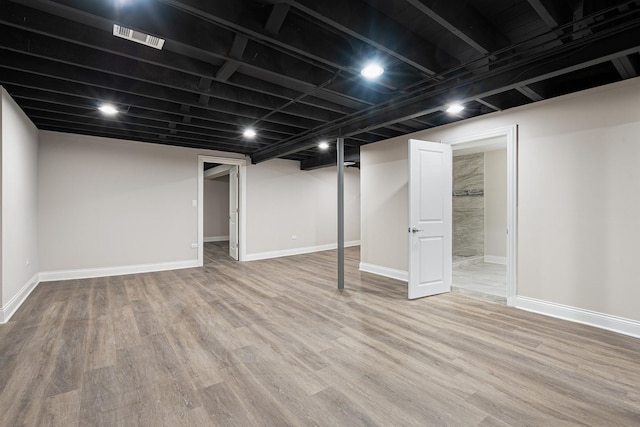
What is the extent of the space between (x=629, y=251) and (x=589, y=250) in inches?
11.3

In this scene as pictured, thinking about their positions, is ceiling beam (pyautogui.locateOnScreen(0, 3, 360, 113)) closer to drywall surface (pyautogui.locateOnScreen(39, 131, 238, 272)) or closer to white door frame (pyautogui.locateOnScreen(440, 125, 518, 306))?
white door frame (pyautogui.locateOnScreen(440, 125, 518, 306))

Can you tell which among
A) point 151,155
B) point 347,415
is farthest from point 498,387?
point 151,155

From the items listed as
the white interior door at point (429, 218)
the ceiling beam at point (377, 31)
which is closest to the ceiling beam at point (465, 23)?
the ceiling beam at point (377, 31)

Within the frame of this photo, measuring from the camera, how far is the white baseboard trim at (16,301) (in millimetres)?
3158

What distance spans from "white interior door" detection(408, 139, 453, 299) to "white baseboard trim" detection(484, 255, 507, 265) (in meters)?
3.06

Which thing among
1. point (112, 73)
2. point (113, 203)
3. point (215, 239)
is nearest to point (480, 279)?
point (112, 73)

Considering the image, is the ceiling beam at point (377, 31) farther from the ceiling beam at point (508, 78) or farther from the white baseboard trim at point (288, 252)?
the white baseboard trim at point (288, 252)

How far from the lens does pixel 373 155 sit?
547 centimetres

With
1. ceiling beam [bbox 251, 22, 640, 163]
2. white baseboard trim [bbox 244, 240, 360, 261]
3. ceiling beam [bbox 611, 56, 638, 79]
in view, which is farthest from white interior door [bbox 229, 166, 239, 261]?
ceiling beam [bbox 611, 56, 638, 79]

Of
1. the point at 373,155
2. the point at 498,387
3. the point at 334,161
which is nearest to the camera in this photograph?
the point at 498,387

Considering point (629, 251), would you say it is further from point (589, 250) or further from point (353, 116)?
point (353, 116)

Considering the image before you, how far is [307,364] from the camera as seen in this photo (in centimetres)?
232

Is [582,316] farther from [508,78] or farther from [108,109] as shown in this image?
[108,109]

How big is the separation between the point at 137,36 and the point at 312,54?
133 cm
